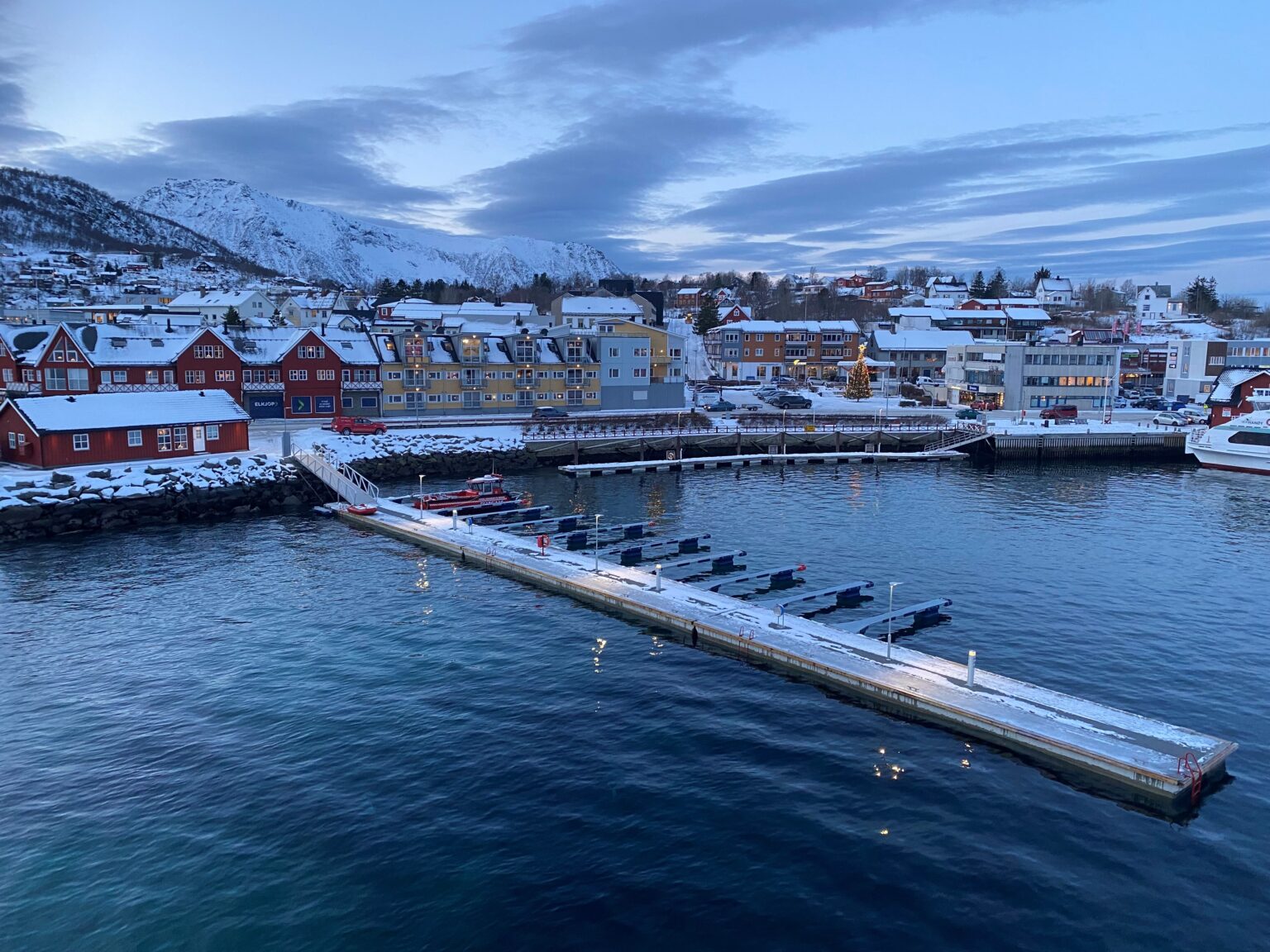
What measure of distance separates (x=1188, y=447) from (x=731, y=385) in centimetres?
7114

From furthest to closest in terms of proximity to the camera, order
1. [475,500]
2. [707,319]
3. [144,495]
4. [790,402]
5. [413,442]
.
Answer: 1. [707,319]
2. [790,402]
3. [413,442]
4. [475,500]
5. [144,495]

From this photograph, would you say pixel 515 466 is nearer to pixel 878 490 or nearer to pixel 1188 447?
pixel 878 490

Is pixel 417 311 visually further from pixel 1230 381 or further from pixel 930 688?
pixel 930 688

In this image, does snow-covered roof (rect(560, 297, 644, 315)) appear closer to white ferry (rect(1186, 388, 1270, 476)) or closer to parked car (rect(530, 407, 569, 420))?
parked car (rect(530, 407, 569, 420))

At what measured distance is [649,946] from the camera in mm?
17984

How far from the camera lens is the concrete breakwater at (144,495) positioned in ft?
174

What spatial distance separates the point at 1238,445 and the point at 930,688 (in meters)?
75.6

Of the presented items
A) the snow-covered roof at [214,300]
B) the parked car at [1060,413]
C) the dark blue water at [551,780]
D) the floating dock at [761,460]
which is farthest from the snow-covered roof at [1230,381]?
the snow-covered roof at [214,300]

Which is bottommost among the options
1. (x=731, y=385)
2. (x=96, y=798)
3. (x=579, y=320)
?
(x=96, y=798)

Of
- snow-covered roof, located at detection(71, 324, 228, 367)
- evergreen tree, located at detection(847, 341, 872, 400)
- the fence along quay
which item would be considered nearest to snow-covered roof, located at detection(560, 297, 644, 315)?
evergreen tree, located at detection(847, 341, 872, 400)

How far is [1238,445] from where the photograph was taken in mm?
83688

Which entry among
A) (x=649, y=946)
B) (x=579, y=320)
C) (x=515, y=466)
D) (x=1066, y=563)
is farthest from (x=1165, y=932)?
(x=579, y=320)

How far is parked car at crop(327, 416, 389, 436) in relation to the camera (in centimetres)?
8070

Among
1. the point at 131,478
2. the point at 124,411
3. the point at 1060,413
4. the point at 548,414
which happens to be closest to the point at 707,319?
the point at 1060,413
